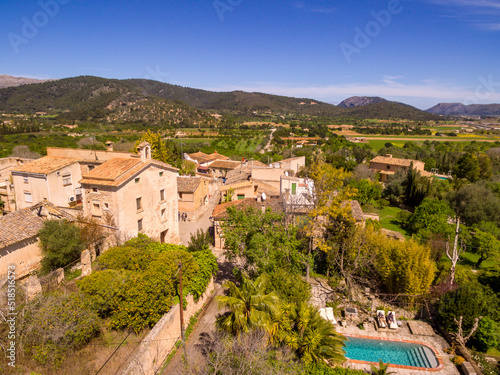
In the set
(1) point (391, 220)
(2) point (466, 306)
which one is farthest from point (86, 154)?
(1) point (391, 220)

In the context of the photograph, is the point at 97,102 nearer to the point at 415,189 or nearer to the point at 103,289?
the point at 415,189

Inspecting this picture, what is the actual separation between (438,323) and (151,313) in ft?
48.1

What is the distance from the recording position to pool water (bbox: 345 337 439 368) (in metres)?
13.7

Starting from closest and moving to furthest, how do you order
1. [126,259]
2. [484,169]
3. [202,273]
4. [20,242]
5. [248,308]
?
[248,308] → [126,259] → [202,273] → [20,242] → [484,169]

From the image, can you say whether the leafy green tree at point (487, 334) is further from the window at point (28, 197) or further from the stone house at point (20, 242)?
the window at point (28, 197)

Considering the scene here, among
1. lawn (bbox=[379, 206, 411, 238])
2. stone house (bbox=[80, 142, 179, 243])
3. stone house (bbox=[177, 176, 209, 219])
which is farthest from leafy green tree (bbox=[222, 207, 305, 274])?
lawn (bbox=[379, 206, 411, 238])

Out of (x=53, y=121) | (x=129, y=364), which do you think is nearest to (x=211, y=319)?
(x=129, y=364)

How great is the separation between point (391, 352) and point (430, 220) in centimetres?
1833

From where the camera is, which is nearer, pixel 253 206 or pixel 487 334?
pixel 487 334

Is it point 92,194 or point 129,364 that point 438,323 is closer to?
point 129,364

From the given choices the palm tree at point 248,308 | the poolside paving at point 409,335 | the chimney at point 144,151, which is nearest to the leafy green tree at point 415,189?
the poolside paving at point 409,335

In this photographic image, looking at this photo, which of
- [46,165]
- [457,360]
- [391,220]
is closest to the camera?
[457,360]

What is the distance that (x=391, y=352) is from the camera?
566 inches

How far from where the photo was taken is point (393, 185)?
44.6 meters
